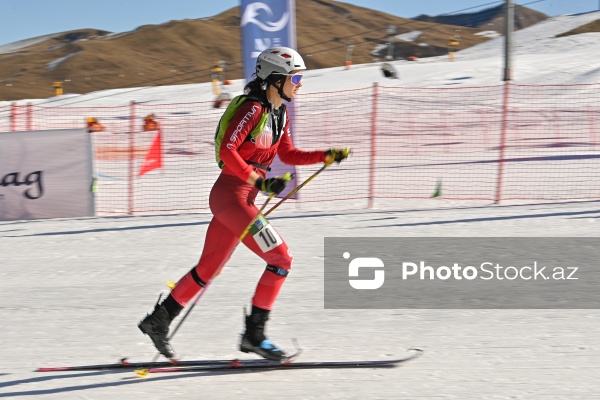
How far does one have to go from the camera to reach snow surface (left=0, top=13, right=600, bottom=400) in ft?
14.8

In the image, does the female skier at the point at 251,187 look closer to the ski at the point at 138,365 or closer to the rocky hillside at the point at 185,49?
the ski at the point at 138,365

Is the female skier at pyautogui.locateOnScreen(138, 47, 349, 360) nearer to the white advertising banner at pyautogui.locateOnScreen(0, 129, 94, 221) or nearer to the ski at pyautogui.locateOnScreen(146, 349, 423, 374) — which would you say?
the ski at pyautogui.locateOnScreen(146, 349, 423, 374)

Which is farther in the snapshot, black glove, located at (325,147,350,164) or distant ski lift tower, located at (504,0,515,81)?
distant ski lift tower, located at (504,0,515,81)

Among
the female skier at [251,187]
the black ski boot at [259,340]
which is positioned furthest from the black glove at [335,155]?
the black ski boot at [259,340]

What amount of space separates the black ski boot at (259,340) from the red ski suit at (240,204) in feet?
0.21

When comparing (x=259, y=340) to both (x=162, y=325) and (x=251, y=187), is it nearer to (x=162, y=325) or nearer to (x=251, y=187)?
(x=162, y=325)

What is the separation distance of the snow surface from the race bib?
0.76 m

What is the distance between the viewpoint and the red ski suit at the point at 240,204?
458cm

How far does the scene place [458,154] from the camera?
18406mm

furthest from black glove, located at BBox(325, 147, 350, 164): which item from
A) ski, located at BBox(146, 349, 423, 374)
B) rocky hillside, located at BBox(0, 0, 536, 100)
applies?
rocky hillside, located at BBox(0, 0, 536, 100)

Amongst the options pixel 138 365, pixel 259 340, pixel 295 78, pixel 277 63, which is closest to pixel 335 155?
pixel 295 78

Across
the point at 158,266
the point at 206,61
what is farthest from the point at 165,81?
the point at 158,266

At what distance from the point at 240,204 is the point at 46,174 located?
7.72m

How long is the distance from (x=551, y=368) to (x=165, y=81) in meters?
57.9
